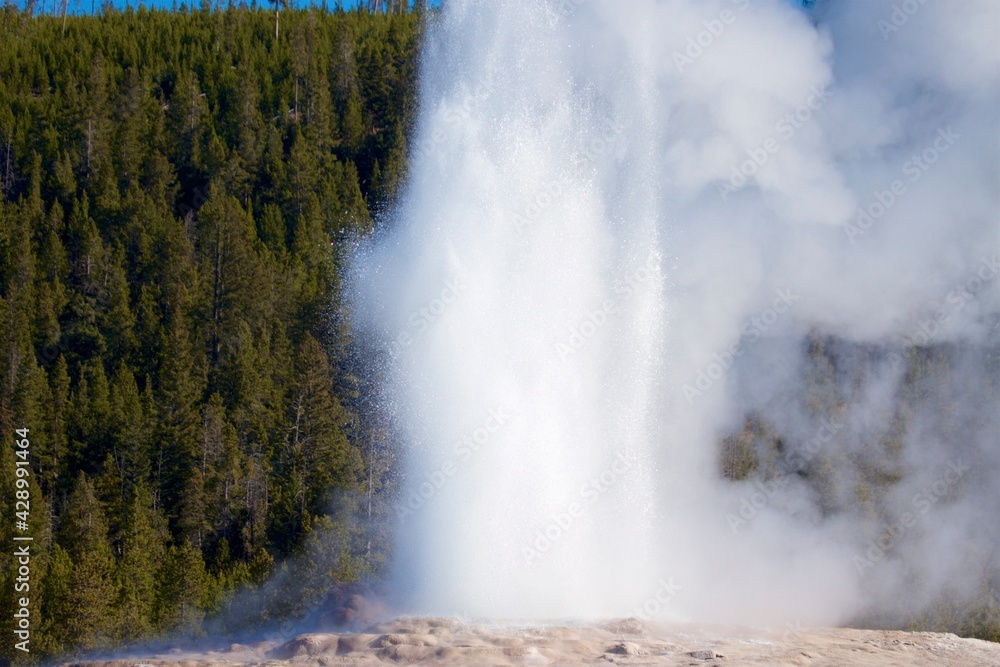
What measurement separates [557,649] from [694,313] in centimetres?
1362

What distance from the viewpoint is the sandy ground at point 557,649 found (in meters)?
12.8

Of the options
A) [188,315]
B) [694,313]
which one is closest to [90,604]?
[694,313]

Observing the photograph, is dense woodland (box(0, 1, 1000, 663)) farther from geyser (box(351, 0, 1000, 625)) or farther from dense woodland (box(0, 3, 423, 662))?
geyser (box(351, 0, 1000, 625))

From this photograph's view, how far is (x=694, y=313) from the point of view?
1001 inches

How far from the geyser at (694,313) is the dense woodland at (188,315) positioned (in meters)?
6.49

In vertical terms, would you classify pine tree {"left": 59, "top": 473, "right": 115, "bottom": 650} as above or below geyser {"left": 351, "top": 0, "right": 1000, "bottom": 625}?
below

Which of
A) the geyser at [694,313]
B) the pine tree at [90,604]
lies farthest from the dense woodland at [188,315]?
the geyser at [694,313]

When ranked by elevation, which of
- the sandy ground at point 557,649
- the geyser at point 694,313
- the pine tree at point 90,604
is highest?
the geyser at point 694,313

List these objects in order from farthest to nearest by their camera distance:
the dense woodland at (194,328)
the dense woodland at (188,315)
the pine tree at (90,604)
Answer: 1. the dense woodland at (188,315)
2. the dense woodland at (194,328)
3. the pine tree at (90,604)

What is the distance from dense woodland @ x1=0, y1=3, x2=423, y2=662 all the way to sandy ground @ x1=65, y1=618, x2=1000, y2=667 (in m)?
7.94

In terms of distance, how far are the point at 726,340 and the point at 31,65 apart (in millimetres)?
55814

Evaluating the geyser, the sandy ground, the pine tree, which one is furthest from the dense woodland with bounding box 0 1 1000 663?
the sandy ground

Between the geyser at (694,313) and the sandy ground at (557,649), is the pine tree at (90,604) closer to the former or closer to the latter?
the geyser at (694,313)

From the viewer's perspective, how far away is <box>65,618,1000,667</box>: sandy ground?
12.8m
